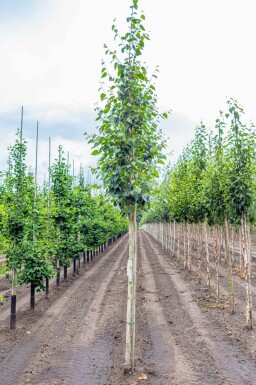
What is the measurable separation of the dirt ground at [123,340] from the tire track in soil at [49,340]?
0.02m

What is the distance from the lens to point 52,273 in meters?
15.6

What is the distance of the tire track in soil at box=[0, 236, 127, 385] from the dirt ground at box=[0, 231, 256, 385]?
25 millimetres

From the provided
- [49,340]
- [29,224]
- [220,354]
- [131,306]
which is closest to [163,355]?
[220,354]

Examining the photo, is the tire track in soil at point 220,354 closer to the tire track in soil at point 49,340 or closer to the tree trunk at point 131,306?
the tree trunk at point 131,306

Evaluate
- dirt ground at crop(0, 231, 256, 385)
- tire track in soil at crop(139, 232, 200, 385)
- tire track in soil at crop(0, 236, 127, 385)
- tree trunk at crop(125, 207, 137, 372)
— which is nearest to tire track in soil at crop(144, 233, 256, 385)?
dirt ground at crop(0, 231, 256, 385)

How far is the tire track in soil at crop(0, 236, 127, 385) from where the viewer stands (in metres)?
9.26

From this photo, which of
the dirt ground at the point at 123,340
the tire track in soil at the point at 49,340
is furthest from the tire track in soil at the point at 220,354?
the tire track in soil at the point at 49,340

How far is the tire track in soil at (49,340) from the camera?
926 centimetres

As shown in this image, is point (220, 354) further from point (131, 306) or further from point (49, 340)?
point (49, 340)

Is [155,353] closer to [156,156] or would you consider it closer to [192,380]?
[192,380]

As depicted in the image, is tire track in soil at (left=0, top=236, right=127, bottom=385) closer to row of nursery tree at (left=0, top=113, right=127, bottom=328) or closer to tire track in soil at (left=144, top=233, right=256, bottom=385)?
row of nursery tree at (left=0, top=113, right=127, bottom=328)

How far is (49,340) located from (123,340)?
2425 millimetres

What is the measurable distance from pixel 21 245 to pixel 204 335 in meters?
7.23

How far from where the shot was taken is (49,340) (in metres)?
12.0
